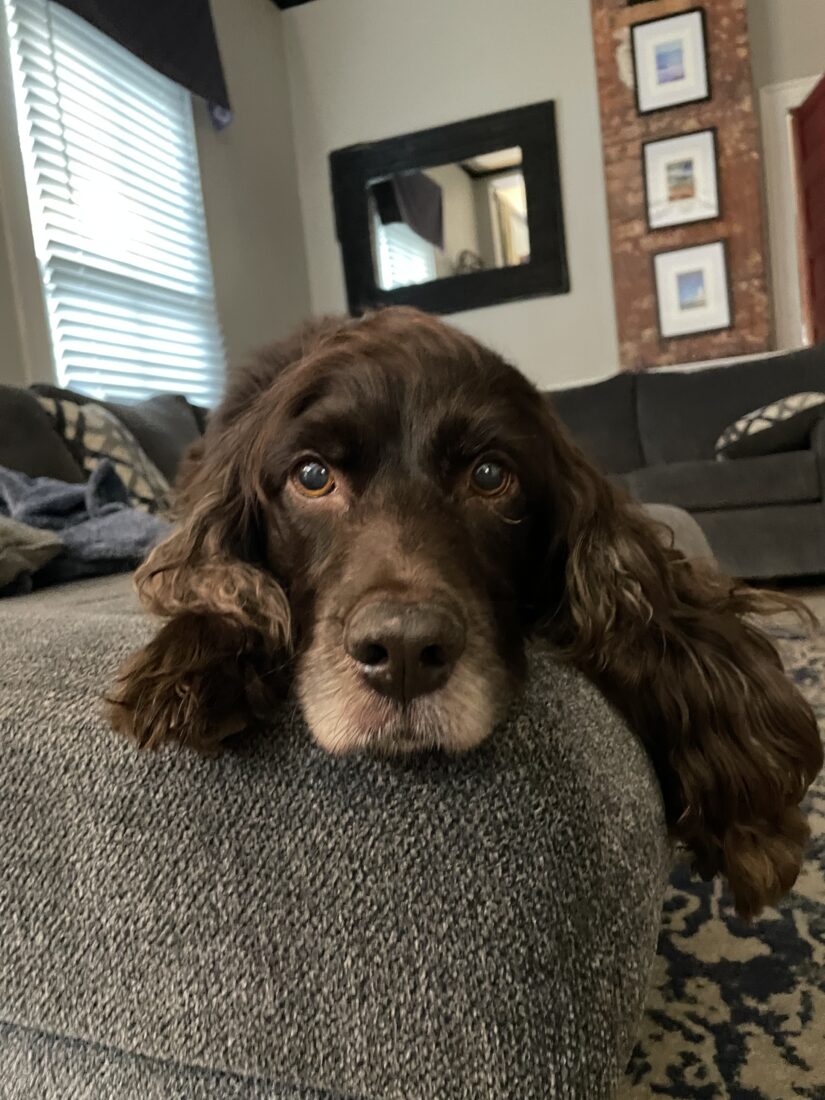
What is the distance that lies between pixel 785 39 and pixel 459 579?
5.93 meters

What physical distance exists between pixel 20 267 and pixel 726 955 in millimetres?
3676

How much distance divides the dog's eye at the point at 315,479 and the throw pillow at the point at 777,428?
11.9 ft

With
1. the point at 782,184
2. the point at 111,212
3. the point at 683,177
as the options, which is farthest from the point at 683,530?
the point at 782,184

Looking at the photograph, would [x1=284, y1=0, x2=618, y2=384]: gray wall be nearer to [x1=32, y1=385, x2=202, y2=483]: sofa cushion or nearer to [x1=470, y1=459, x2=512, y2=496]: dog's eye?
[x1=32, y1=385, x2=202, y2=483]: sofa cushion

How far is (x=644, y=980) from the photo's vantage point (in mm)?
670

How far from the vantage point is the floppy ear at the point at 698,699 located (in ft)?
2.98

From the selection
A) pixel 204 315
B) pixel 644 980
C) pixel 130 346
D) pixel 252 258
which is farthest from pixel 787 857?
pixel 252 258

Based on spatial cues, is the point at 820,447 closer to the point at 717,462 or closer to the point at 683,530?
the point at 717,462

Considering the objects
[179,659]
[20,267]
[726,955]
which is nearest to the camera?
[179,659]

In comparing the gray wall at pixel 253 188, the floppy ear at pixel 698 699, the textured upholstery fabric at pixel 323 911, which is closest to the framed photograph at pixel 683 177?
the gray wall at pixel 253 188

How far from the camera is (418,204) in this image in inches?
238

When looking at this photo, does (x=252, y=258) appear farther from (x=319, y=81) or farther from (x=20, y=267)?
(x=20, y=267)

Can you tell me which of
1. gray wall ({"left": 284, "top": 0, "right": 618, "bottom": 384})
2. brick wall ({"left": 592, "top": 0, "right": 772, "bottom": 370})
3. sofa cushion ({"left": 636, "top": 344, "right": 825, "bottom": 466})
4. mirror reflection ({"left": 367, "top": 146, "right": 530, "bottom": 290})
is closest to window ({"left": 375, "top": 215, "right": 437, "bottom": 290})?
mirror reflection ({"left": 367, "top": 146, "right": 530, "bottom": 290})

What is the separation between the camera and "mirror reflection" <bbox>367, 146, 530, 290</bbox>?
5852 millimetres
